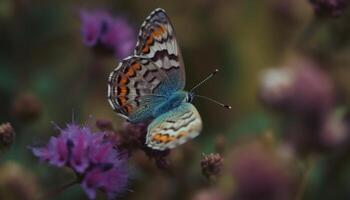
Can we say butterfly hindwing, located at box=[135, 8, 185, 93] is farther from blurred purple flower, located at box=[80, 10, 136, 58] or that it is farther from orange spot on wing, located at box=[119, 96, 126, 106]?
blurred purple flower, located at box=[80, 10, 136, 58]

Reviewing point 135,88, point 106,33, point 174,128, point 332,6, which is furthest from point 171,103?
point 332,6

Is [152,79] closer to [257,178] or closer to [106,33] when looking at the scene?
[106,33]

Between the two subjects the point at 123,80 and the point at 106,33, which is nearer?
the point at 123,80

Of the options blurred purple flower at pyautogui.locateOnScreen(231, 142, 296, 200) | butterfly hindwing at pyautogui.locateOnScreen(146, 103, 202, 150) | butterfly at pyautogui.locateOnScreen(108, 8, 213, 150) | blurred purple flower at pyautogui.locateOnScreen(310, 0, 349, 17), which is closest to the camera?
blurred purple flower at pyautogui.locateOnScreen(231, 142, 296, 200)

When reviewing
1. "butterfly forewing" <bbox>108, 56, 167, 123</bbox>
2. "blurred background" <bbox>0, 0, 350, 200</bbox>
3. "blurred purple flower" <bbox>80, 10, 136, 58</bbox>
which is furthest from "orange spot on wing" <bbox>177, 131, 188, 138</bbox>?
"blurred purple flower" <bbox>80, 10, 136, 58</bbox>

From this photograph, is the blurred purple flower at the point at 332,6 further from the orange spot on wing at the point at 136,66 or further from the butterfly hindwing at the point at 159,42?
the orange spot on wing at the point at 136,66

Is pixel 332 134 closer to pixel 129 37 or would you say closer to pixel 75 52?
pixel 129 37
